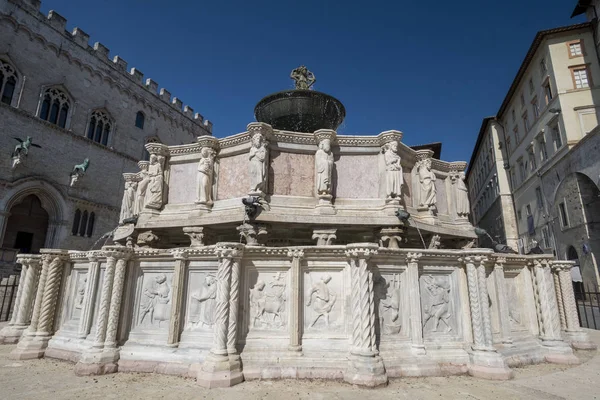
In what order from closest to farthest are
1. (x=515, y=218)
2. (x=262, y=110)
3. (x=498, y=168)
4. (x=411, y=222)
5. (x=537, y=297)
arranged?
(x=537, y=297) < (x=411, y=222) < (x=262, y=110) < (x=515, y=218) < (x=498, y=168)

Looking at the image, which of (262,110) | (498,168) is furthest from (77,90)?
(498,168)

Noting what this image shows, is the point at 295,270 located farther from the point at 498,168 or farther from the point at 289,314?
the point at 498,168

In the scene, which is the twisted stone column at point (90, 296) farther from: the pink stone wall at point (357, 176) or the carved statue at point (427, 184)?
the carved statue at point (427, 184)

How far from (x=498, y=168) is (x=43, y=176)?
4464 cm

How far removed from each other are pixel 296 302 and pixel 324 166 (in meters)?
3.63

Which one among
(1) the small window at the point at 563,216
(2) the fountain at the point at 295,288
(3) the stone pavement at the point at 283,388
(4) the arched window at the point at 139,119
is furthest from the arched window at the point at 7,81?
(1) the small window at the point at 563,216

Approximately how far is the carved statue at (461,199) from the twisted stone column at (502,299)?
10.6 feet

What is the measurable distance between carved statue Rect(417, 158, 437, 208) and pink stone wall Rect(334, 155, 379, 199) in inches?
58.3

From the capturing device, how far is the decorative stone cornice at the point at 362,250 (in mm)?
5676

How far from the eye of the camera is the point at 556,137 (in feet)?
92.7

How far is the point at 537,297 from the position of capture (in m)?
7.25

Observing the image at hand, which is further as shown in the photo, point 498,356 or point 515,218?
point 515,218

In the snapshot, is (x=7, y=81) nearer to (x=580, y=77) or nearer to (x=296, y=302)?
(x=296, y=302)

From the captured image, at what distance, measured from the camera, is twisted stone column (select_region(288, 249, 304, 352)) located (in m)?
5.68
